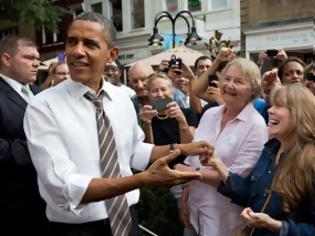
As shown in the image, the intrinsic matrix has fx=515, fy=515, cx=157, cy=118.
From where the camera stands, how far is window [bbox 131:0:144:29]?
22375mm

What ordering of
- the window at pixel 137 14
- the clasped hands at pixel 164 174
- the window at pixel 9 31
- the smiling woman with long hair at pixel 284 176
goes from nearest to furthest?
the clasped hands at pixel 164 174 < the smiling woman with long hair at pixel 284 176 < the window at pixel 137 14 < the window at pixel 9 31

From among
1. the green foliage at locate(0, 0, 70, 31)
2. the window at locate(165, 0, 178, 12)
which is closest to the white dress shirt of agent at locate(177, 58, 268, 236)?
the green foliage at locate(0, 0, 70, 31)

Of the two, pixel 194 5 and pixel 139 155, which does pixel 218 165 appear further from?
pixel 194 5

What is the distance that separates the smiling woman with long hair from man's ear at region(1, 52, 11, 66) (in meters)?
1.51

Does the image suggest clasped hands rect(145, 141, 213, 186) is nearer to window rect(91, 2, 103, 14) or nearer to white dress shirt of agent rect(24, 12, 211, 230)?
white dress shirt of agent rect(24, 12, 211, 230)

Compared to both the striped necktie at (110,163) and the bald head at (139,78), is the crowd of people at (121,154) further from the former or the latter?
the bald head at (139,78)

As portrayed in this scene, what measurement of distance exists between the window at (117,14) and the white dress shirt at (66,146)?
2135cm

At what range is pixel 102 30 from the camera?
8.05 ft

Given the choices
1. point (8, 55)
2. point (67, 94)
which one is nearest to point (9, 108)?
point (8, 55)

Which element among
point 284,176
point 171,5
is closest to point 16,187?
point 284,176

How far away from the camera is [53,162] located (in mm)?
2275

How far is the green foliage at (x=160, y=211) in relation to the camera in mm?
4430

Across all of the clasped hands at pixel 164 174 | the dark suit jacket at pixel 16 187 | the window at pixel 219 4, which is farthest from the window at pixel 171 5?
the clasped hands at pixel 164 174

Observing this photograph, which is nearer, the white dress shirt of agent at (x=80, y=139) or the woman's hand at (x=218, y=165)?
the white dress shirt of agent at (x=80, y=139)
